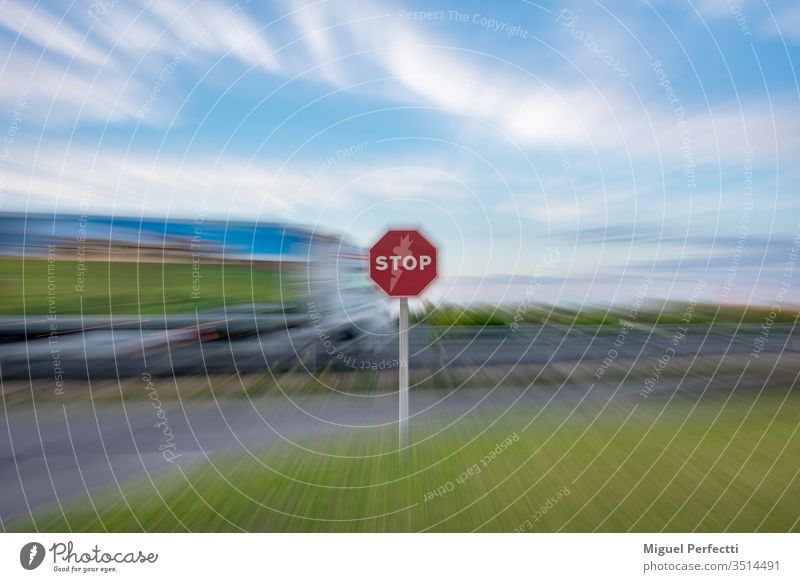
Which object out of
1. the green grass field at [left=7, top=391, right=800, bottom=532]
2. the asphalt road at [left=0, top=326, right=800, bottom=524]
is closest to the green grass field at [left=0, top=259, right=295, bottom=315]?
the asphalt road at [left=0, top=326, right=800, bottom=524]

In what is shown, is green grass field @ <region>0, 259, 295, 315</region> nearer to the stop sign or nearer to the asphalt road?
the asphalt road

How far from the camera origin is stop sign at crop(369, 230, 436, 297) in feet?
11.9

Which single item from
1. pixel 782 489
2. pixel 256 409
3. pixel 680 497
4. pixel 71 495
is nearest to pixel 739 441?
pixel 782 489

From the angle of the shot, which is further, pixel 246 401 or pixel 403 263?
pixel 246 401

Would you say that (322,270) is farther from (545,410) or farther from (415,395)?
(545,410)

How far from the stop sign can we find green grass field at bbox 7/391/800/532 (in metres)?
1.44

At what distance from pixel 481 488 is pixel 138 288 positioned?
4757 millimetres

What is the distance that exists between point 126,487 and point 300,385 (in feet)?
12.0

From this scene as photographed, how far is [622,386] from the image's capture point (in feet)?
25.3
